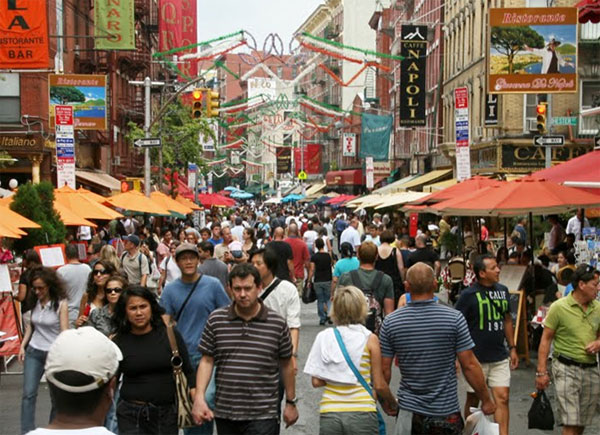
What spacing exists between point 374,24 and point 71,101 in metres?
47.4

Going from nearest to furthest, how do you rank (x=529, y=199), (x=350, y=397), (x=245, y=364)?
1. (x=245, y=364)
2. (x=350, y=397)
3. (x=529, y=199)

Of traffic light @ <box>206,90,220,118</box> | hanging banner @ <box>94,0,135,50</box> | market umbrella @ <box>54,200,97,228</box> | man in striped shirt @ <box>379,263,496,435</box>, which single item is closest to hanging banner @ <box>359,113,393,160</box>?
hanging banner @ <box>94,0,135,50</box>

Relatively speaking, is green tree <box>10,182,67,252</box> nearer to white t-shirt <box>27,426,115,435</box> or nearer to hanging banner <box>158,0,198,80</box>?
white t-shirt <box>27,426,115,435</box>

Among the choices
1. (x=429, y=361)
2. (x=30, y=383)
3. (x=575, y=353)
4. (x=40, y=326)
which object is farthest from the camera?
(x=40, y=326)

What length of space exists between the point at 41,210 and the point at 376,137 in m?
31.9

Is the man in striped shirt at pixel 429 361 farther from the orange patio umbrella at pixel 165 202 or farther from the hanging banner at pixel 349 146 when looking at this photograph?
the hanging banner at pixel 349 146

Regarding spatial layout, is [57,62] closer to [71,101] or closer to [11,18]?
[71,101]

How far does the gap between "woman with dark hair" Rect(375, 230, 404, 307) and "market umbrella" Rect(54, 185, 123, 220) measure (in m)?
7.56

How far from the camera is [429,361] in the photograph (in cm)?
633

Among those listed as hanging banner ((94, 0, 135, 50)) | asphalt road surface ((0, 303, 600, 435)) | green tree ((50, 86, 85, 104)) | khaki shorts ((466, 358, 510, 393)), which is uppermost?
hanging banner ((94, 0, 135, 50))

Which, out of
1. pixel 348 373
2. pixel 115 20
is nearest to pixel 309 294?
pixel 348 373

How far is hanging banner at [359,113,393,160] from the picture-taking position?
4772cm

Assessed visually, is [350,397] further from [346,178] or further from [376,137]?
[346,178]

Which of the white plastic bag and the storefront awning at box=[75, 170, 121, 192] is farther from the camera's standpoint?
the storefront awning at box=[75, 170, 121, 192]
